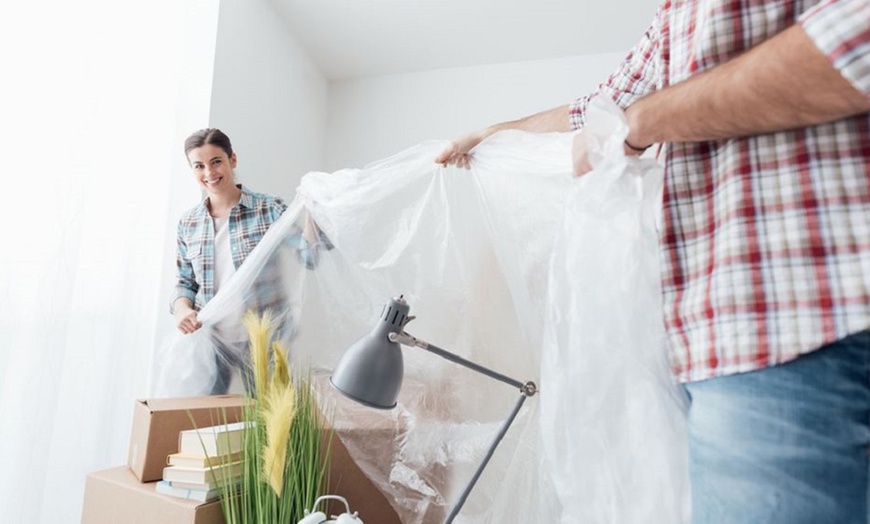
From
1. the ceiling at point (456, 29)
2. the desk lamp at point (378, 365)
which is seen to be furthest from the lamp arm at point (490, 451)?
the ceiling at point (456, 29)

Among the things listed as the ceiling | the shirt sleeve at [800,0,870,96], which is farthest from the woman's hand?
the ceiling

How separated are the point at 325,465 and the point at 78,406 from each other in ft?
2.91

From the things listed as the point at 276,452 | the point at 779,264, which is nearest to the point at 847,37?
the point at 779,264

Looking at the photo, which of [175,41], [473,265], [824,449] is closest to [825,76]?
[824,449]

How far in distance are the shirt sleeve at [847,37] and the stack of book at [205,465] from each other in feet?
3.00

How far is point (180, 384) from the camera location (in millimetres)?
1296

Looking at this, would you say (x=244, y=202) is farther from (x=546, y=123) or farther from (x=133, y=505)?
(x=546, y=123)

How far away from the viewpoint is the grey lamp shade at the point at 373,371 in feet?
2.38

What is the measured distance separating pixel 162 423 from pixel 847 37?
1.11m

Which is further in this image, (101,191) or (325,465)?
(101,191)

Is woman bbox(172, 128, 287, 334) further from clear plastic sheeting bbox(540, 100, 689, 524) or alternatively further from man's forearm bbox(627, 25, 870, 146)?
man's forearm bbox(627, 25, 870, 146)

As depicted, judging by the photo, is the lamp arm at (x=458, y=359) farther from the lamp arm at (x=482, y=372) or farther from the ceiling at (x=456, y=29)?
the ceiling at (x=456, y=29)

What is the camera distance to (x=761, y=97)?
1.51ft

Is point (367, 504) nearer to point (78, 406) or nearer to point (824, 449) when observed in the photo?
point (824, 449)
